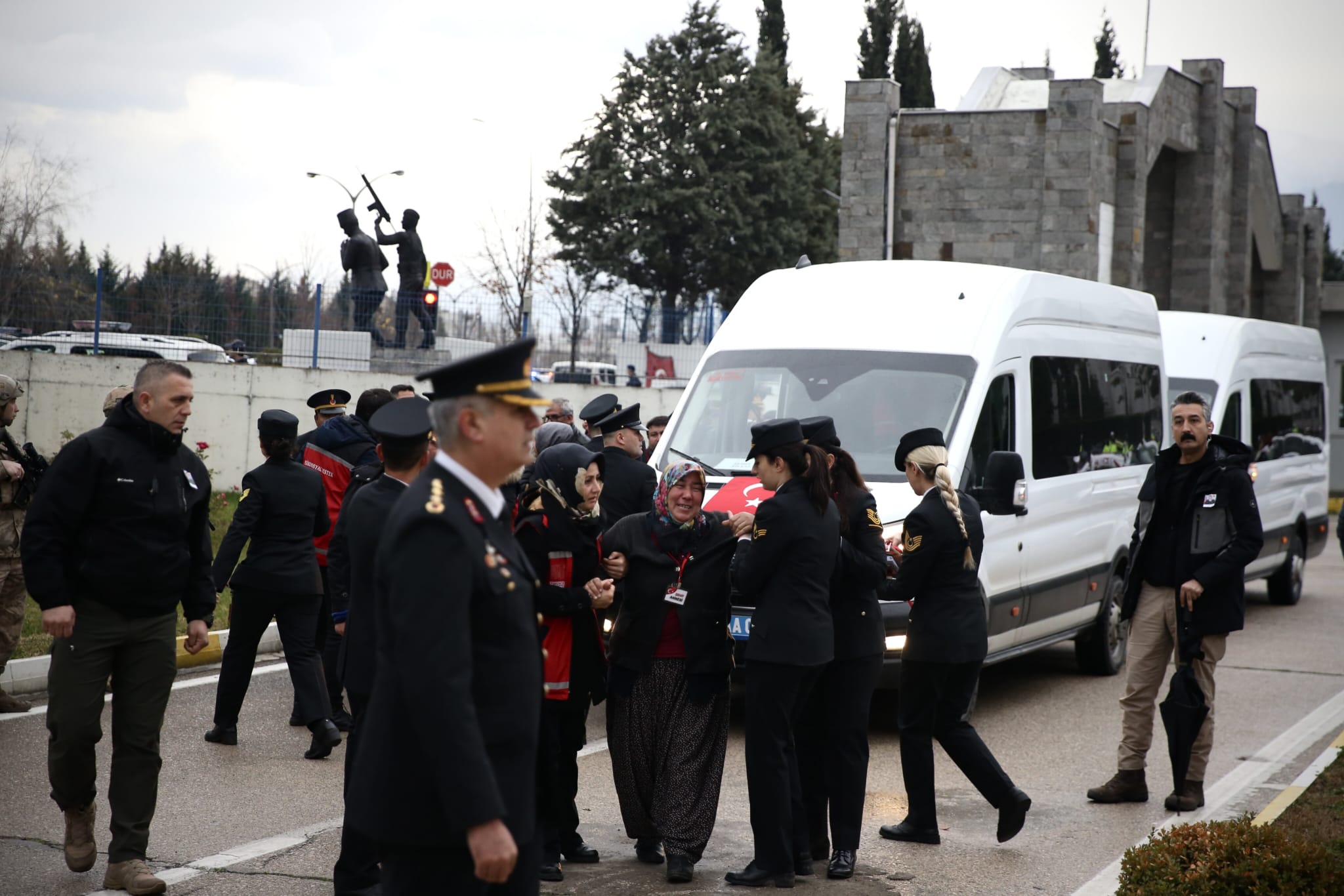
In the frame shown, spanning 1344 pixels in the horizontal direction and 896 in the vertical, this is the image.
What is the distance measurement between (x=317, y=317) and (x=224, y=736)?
41.8ft

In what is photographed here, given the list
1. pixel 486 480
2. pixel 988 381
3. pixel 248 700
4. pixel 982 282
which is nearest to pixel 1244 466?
pixel 988 381

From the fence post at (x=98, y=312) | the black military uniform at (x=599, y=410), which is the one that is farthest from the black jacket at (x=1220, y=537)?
the fence post at (x=98, y=312)

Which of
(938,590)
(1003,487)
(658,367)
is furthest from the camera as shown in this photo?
(658,367)

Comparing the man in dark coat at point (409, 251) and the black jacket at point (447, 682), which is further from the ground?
the man in dark coat at point (409, 251)

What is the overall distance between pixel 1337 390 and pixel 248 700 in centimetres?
3491

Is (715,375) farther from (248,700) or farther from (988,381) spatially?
(248,700)

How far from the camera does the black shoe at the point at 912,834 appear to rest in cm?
642

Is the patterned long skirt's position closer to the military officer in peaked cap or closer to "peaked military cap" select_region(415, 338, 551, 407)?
the military officer in peaked cap

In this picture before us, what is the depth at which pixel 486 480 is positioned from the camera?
123 inches

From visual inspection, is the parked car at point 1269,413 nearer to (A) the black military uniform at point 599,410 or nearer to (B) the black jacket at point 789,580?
(A) the black military uniform at point 599,410

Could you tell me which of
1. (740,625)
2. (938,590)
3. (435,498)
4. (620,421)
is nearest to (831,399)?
(620,421)

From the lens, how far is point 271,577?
786cm

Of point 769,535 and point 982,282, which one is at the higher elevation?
point 982,282

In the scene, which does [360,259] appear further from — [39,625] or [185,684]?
[185,684]
